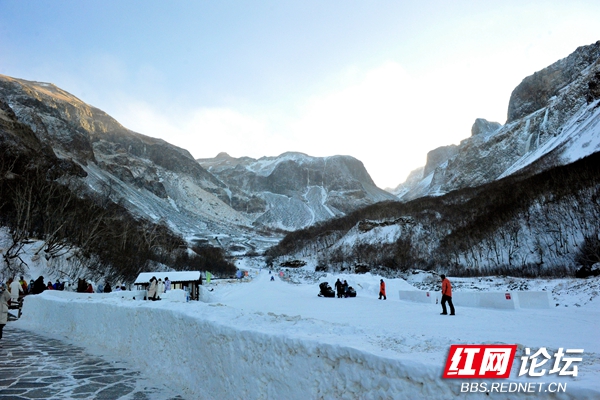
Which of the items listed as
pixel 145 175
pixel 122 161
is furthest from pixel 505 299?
pixel 122 161

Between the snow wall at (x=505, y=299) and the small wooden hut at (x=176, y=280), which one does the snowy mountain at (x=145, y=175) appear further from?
the snow wall at (x=505, y=299)

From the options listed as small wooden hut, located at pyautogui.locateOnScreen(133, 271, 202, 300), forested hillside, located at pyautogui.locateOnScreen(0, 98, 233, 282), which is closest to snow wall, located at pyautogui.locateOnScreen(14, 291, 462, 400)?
small wooden hut, located at pyautogui.locateOnScreen(133, 271, 202, 300)

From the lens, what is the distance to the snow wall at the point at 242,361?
343 cm

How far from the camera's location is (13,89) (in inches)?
4304

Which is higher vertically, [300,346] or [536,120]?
[536,120]

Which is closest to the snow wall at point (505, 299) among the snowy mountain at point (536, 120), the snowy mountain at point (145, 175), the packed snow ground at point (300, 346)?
the packed snow ground at point (300, 346)

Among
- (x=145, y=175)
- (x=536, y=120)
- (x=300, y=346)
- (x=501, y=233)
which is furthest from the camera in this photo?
(x=145, y=175)

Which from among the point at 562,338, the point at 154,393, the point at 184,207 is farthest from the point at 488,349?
the point at 184,207

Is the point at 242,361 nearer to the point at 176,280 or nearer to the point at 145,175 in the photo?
the point at 176,280

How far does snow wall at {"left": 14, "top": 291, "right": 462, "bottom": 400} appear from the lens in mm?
3430

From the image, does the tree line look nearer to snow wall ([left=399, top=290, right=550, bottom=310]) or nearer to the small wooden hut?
snow wall ([left=399, top=290, right=550, bottom=310])

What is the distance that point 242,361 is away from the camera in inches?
204

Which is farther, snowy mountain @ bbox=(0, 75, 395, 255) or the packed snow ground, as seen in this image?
snowy mountain @ bbox=(0, 75, 395, 255)

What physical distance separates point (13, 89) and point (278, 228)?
110874 mm
